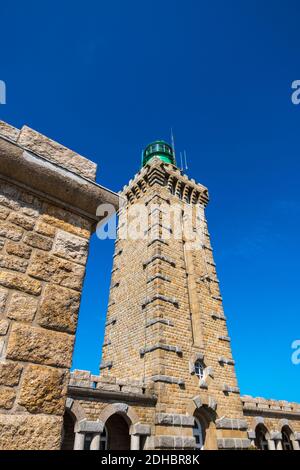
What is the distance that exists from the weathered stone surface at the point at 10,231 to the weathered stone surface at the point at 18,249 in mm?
55

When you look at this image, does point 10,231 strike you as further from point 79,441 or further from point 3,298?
point 79,441

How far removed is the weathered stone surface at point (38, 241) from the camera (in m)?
2.50

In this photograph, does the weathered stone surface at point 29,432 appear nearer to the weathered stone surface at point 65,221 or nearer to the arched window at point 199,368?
the weathered stone surface at point 65,221

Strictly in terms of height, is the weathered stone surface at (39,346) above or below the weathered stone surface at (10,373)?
above

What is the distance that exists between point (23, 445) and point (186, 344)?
11366mm

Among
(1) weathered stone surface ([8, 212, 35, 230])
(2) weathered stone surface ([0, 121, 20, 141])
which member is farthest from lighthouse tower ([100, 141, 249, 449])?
(2) weathered stone surface ([0, 121, 20, 141])

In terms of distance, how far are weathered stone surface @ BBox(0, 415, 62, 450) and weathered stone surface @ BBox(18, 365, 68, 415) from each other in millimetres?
59

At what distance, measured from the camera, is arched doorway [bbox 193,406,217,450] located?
11234 millimetres

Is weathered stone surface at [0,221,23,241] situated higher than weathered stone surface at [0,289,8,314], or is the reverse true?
weathered stone surface at [0,221,23,241]

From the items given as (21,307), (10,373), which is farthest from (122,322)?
(10,373)

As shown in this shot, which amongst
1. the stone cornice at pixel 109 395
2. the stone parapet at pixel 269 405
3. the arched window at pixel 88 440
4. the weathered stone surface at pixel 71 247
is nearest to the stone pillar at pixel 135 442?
the stone cornice at pixel 109 395

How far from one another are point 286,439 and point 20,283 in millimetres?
18203

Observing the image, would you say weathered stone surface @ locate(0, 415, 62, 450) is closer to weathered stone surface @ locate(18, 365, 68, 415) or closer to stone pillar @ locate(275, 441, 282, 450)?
weathered stone surface @ locate(18, 365, 68, 415)

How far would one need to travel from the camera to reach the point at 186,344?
12477mm
